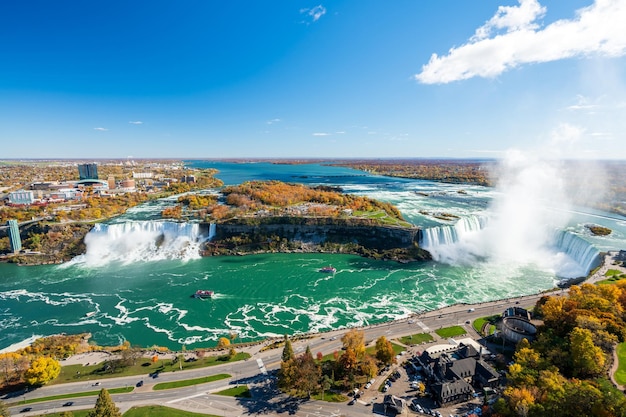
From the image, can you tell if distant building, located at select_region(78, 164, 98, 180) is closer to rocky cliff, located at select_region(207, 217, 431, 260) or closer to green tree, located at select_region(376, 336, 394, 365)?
rocky cliff, located at select_region(207, 217, 431, 260)

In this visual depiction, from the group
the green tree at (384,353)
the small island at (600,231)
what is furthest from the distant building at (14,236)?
the small island at (600,231)

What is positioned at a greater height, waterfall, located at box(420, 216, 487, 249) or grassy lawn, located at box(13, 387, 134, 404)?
waterfall, located at box(420, 216, 487, 249)

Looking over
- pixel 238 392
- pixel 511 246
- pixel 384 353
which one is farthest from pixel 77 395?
pixel 511 246

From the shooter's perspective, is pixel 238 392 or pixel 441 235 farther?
pixel 441 235

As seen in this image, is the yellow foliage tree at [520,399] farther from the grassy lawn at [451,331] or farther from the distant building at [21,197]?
the distant building at [21,197]

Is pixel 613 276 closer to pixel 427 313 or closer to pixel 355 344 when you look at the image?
pixel 427 313

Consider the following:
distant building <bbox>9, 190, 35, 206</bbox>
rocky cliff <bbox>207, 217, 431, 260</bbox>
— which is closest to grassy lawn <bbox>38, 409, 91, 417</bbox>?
rocky cliff <bbox>207, 217, 431, 260</bbox>

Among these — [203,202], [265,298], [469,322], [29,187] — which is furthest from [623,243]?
[29,187]
